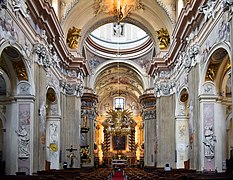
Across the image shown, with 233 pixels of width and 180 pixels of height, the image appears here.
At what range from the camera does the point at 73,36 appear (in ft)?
84.0

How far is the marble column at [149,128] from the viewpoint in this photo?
112ft

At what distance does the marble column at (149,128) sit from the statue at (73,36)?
10933mm

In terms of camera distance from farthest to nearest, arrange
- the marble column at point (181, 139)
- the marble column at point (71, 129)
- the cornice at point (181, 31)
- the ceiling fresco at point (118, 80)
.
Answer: the ceiling fresco at point (118, 80), the marble column at point (71, 129), the marble column at point (181, 139), the cornice at point (181, 31)

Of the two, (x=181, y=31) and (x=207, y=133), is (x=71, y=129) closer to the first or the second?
(x=181, y=31)

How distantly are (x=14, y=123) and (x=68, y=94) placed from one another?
953cm

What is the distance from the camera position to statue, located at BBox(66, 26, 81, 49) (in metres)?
25.6

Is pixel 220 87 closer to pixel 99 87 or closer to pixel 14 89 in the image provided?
pixel 14 89

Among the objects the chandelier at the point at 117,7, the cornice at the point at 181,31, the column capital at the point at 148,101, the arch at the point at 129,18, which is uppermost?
the chandelier at the point at 117,7

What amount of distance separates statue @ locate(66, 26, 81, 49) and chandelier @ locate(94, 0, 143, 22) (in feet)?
5.20

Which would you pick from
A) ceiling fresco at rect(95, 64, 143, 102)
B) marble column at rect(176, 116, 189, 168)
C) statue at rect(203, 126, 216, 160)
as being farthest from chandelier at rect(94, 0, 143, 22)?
ceiling fresco at rect(95, 64, 143, 102)

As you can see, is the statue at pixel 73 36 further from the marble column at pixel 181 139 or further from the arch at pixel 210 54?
the arch at pixel 210 54

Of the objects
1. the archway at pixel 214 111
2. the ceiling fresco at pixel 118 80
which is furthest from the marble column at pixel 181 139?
the ceiling fresco at pixel 118 80

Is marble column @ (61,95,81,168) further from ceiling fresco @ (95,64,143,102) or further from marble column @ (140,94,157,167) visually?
ceiling fresco @ (95,64,143,102)

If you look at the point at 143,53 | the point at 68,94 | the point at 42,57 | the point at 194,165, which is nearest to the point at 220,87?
the point at 194,165
